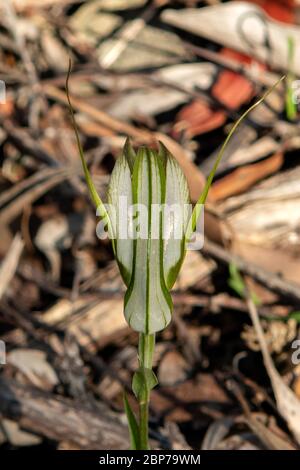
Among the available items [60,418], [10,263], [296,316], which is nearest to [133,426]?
[60,418]

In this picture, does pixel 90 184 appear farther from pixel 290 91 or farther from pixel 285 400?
pixel 290 91

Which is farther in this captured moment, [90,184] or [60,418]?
[60,418]

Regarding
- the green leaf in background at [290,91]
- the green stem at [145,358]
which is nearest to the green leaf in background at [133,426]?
the green stem at [145,358]

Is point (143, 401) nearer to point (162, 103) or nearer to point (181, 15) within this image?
point (162, 103)

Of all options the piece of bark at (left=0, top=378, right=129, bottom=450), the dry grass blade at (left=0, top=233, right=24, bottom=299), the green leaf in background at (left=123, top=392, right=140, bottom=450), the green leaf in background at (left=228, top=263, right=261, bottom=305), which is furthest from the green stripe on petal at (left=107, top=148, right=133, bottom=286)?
the dry grass blade at (left=0, top=233, right=24, bottom=299)

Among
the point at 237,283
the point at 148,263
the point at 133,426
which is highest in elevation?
the point at 237,283

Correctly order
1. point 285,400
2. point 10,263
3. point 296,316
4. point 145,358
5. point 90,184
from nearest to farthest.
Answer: point 90,184 < point 145,358 < point 285,400 < point 296,316 < point 10,263

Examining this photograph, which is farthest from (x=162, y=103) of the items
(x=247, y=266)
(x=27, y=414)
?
(x=27, y=414)

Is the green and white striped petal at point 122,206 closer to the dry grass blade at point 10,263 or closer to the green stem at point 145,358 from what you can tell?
the green stem at point 145,358
